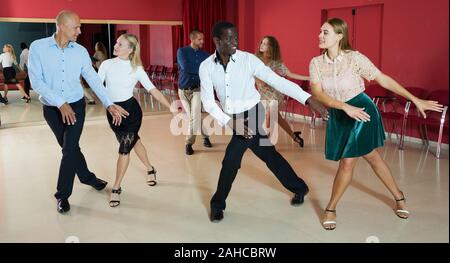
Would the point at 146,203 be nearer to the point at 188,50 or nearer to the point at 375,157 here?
the point at 375,157

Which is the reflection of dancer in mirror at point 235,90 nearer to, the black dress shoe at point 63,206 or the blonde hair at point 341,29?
the blonde hair at point 341,29

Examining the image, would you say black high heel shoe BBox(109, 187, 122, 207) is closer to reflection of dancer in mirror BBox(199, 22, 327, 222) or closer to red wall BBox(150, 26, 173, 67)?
reflection of dancer in mirror BBox(199, 22, 327, 222)

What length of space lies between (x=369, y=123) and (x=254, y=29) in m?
6.36

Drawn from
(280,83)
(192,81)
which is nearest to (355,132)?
(280,83)

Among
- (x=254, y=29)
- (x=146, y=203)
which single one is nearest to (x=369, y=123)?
(x=146, y=203)

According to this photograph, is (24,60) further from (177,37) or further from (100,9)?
(177,37)

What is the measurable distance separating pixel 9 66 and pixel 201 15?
370 cm

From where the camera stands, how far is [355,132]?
298 centimetres

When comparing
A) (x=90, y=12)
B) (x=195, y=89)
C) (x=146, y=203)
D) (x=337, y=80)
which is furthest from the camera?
(x=90, y=12)

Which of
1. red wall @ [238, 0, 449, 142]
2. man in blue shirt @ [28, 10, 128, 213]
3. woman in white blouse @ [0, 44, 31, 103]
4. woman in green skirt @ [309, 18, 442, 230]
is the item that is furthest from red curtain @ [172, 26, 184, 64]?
woman in green skirt @ [309, 18, 442, 230]

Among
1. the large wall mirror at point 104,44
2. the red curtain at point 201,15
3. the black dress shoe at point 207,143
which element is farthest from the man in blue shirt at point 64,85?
the red curtain at point 201,15

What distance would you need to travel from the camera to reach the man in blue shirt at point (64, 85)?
3.35 m

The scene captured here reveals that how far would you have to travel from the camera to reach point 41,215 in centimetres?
354

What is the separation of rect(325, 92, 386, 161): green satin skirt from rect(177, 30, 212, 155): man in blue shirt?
103 inches
